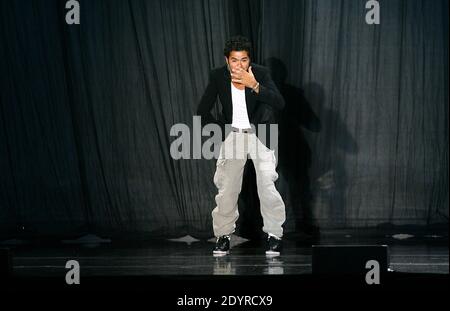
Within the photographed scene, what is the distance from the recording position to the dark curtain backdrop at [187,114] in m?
6.58

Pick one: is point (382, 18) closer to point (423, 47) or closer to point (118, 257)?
point (423, 47)

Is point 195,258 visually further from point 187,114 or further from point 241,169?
point 187,114

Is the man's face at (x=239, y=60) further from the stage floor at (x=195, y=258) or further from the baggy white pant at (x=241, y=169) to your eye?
the stage floor at (x=195, y=258)

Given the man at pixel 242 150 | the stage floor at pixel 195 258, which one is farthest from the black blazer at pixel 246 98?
the stage floor at pixel 195 258

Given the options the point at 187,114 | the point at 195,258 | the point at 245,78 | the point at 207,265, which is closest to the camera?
the point at 207,265

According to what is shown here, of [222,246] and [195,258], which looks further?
[222,246]

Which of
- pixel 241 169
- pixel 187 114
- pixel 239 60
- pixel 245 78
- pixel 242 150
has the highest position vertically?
pixel 239 60

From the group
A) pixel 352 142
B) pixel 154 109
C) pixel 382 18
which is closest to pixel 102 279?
pixel 154 109

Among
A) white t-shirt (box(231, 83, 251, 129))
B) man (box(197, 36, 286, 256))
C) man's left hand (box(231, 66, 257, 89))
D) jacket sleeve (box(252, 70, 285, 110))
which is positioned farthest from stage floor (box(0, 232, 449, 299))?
man's left hand (box(231, 66, 257, 89))

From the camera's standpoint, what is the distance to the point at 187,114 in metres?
6.62

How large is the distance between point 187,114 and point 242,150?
1037 mm

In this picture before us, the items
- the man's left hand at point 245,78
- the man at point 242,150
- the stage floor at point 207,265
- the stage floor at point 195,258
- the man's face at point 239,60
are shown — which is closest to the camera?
the stage floor at point 207,265

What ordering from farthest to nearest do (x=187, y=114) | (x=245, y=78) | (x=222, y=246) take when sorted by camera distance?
(x=187, y=114) → (x=222, y=246) → (x=245, y=78)

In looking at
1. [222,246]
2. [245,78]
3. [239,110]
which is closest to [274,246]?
[222,246]
